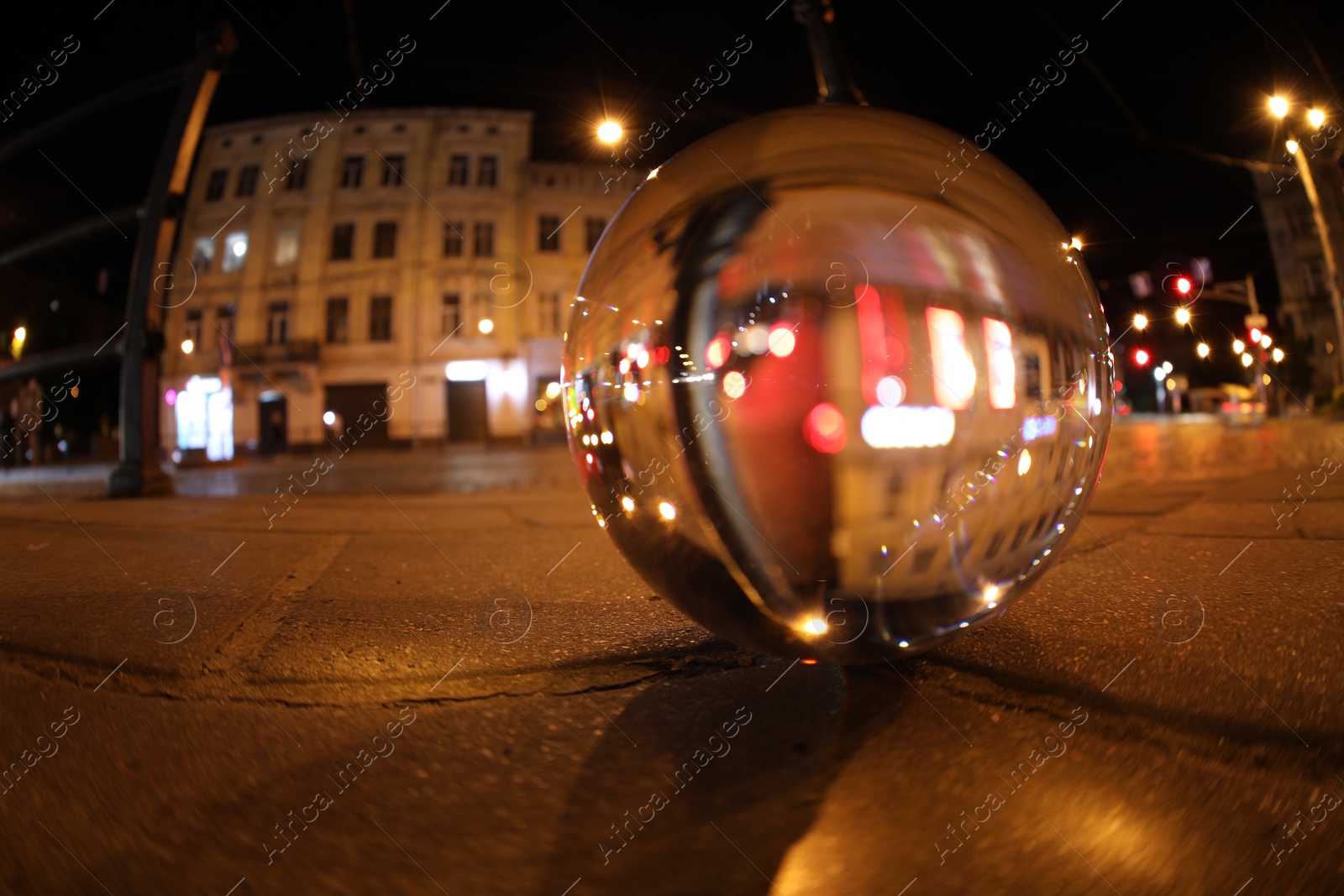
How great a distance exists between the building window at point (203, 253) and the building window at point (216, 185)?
1.65 metres

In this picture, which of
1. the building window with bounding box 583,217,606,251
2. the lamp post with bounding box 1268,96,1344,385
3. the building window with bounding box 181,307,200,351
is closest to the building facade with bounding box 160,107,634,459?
the building window with bounding box 181,307,200,351

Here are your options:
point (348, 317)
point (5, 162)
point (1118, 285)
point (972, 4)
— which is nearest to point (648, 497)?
point (972, 4)

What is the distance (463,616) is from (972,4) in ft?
20.1

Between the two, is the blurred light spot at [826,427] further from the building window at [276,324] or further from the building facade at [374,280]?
the building window at [276,324]

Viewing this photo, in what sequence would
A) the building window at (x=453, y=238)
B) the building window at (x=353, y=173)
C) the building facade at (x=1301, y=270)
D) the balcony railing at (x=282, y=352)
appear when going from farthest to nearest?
the building window at (x=453, y=238), the building window at (x=353, y=173), the balcony railing at (x=282, y=352), the building facade at (x=1301, y=270)

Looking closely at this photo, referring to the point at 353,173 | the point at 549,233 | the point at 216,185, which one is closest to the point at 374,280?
the point at 353,173

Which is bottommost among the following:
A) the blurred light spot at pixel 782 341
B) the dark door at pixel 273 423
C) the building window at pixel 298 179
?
the blurred light spot at pixel 782 341

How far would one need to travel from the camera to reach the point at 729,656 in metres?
1.48

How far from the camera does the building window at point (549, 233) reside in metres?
27.6

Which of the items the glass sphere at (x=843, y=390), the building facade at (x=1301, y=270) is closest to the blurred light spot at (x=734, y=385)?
the glass sphere at (x=843, y=390)

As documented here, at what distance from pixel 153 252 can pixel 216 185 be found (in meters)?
28.4

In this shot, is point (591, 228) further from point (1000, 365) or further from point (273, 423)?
point (1000, 365)

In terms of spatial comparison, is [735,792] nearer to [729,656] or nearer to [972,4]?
[729,656]

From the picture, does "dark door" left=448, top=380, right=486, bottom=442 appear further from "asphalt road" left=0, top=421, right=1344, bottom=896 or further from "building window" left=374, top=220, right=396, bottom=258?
"asphalt road" left=0, top=421, right=1344, bottom=896
